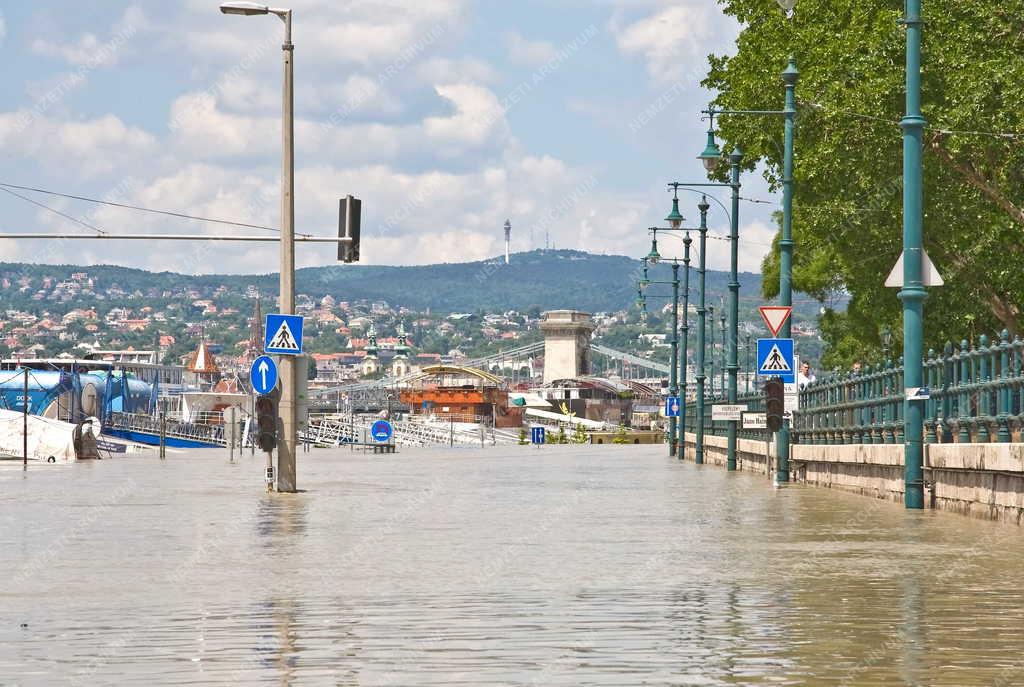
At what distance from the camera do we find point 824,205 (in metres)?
40.6

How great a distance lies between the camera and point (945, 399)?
22531mm

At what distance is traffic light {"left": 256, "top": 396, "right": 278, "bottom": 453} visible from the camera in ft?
88.6

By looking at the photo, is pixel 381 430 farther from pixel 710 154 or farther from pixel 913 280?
pixel 913 280

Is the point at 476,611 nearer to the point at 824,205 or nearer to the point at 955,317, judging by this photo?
the point at 824,205

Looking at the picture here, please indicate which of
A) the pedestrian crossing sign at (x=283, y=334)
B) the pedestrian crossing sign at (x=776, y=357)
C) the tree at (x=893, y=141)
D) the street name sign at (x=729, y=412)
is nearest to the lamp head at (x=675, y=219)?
the tree at (x=893, y=141)

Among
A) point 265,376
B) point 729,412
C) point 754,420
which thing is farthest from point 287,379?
point 729,412

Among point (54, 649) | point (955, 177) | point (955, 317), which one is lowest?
point (54, 649)

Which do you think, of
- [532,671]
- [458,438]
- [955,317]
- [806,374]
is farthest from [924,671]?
[458,438]

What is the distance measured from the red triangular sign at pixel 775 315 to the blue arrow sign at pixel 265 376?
9848 millimetres

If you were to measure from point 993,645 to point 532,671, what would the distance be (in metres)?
2.37

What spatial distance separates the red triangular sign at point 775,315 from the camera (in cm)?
3369

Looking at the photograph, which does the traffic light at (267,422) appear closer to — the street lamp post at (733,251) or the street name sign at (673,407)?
the street lamp post at (733,251)

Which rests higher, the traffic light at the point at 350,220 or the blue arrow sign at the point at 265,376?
the traffic light at the point at 350,220

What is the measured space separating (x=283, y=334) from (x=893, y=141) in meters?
15.8
